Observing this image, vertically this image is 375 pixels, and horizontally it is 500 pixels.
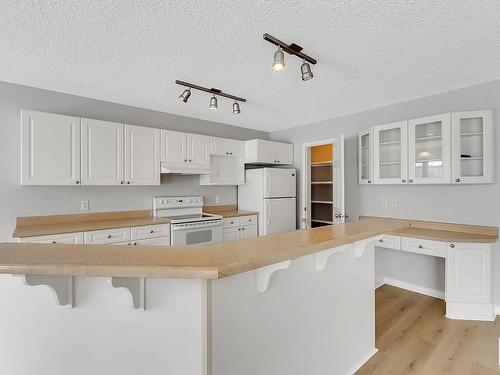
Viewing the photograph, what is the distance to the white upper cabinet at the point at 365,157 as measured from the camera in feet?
11.0

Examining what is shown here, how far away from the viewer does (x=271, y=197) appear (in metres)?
4.26

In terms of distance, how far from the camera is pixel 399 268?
3.43 meters

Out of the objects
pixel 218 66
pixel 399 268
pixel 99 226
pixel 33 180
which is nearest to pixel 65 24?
pixel 218 66

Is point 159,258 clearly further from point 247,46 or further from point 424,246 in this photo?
point 424,246

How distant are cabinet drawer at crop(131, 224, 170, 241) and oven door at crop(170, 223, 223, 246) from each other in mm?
100

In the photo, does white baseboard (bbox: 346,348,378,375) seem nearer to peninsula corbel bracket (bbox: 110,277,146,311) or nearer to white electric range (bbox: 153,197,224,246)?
peninsula corbel bracket (bbox: 110,277,146,311)

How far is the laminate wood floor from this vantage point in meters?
Answer: 1.87

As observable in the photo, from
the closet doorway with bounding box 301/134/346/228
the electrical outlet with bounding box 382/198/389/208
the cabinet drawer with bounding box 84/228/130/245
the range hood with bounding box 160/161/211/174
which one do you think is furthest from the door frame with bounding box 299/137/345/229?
the cabinet drawer with bounding box 84/228/130/245

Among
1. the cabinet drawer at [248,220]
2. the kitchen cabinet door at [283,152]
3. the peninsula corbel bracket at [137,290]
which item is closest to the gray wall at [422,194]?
the kitchen cabinet door at [283,152]

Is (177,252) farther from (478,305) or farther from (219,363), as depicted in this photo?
(478,305)

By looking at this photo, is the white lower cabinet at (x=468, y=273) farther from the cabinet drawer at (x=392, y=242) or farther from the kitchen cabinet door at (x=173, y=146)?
the kitchen cabinet door at (x=173, y=146)

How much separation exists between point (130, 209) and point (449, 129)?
4067mm

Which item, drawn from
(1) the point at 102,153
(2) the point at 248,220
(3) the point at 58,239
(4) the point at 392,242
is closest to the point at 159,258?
(3) the point at 58,239

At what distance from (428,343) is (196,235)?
2732mm
